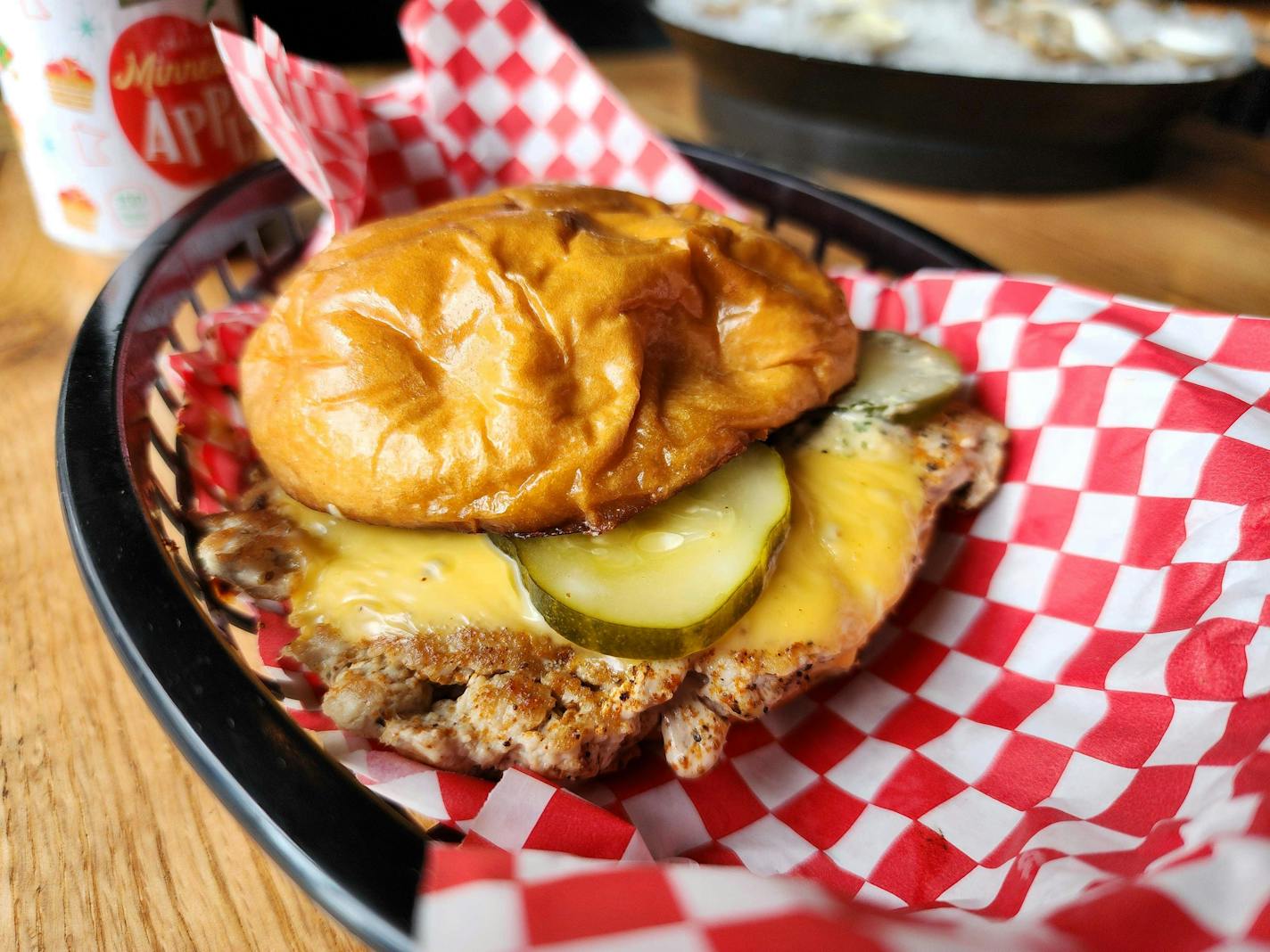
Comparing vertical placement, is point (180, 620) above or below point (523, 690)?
above

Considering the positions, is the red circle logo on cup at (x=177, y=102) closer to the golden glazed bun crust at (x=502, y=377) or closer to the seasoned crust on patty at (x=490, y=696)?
the golden glazed bun crust at (x=502, y=377)

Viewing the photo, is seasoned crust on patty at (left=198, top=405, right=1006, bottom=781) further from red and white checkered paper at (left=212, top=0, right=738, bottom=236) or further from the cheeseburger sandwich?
red and white checkered paper at (left=212, top=0, right=738, bottom=236)

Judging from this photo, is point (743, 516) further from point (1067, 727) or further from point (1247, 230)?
point (1247, 230)

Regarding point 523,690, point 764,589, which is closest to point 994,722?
point 764,589

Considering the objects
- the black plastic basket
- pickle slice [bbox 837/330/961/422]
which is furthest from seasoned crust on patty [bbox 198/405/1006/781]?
pickle slice [bbox 837/330/961/422]

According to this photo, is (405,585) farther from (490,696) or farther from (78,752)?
(78,752)

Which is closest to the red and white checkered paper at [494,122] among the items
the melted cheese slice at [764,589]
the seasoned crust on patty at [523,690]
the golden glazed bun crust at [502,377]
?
the golden glazed bun crust at [502,377]
